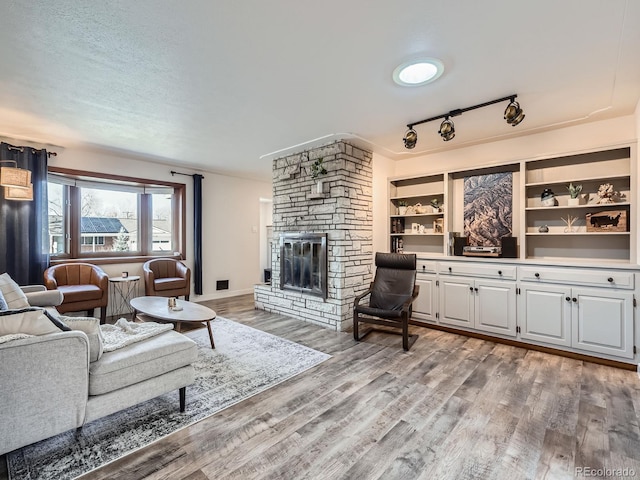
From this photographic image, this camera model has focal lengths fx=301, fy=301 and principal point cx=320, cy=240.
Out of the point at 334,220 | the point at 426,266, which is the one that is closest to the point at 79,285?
the point at 334,220

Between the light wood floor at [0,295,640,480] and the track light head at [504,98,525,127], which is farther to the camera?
the track light head at [504,98,525,127]

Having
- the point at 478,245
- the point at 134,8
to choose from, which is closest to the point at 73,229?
the point at 134,8

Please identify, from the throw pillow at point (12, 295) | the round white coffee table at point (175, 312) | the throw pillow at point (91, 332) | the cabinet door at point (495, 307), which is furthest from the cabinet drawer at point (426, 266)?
the throw pillow at point (12, 295)

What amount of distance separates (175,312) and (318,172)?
245 cm

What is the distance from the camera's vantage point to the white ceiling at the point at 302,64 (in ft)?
5.65

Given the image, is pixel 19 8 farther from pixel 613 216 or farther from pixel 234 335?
pixel 613 216

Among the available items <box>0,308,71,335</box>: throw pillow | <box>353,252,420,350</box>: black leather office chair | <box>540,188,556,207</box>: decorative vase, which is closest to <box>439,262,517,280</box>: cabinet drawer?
<box>353,252,420,350</box>: black leather office chair

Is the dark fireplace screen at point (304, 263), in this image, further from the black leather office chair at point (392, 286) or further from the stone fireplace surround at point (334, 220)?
the black leather office chair at point (392, 286)

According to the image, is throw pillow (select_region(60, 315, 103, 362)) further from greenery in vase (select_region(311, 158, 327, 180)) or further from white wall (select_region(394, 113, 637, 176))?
white wall (select_region(394, 113, 637, 176))

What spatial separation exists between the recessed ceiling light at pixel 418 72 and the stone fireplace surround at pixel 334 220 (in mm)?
1525

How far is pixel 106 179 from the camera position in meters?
4.67

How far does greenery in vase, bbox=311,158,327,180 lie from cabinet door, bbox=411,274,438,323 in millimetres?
1932

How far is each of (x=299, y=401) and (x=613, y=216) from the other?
3606mm

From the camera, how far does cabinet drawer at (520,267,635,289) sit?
279cm
